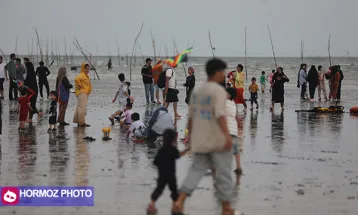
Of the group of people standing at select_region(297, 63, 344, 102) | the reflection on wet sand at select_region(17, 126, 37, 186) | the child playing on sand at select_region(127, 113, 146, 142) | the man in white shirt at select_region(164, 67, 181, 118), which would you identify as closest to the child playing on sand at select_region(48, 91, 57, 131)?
the reflection on wet sand at select_region(17, 126, 37, 186)

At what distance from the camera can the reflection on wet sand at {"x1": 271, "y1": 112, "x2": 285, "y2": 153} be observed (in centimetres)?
1374

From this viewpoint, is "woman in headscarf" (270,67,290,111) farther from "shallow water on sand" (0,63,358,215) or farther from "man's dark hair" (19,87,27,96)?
"man's dark hair" (19,87,27,96)

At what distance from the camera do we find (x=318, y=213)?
7.80 meters

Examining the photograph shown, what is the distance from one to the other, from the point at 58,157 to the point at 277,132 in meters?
6.31

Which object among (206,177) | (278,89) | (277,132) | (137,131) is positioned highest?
(278,89)

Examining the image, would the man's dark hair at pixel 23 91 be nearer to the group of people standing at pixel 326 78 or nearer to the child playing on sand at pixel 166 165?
the child playing on sand at pixel 166 165

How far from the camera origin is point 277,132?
53.7 feet

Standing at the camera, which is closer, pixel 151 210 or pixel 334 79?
pixel 151 210

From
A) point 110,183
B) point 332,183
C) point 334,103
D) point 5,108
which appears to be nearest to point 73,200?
point 110,183

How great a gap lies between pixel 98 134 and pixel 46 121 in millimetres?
3366

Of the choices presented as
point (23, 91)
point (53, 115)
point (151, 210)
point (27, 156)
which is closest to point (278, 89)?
point (53, 115)

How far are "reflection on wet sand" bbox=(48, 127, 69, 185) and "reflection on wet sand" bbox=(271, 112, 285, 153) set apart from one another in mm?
3989

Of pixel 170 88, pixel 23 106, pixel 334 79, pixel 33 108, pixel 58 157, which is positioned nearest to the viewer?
pixel 58 157

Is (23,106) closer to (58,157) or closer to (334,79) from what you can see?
(58,157)
